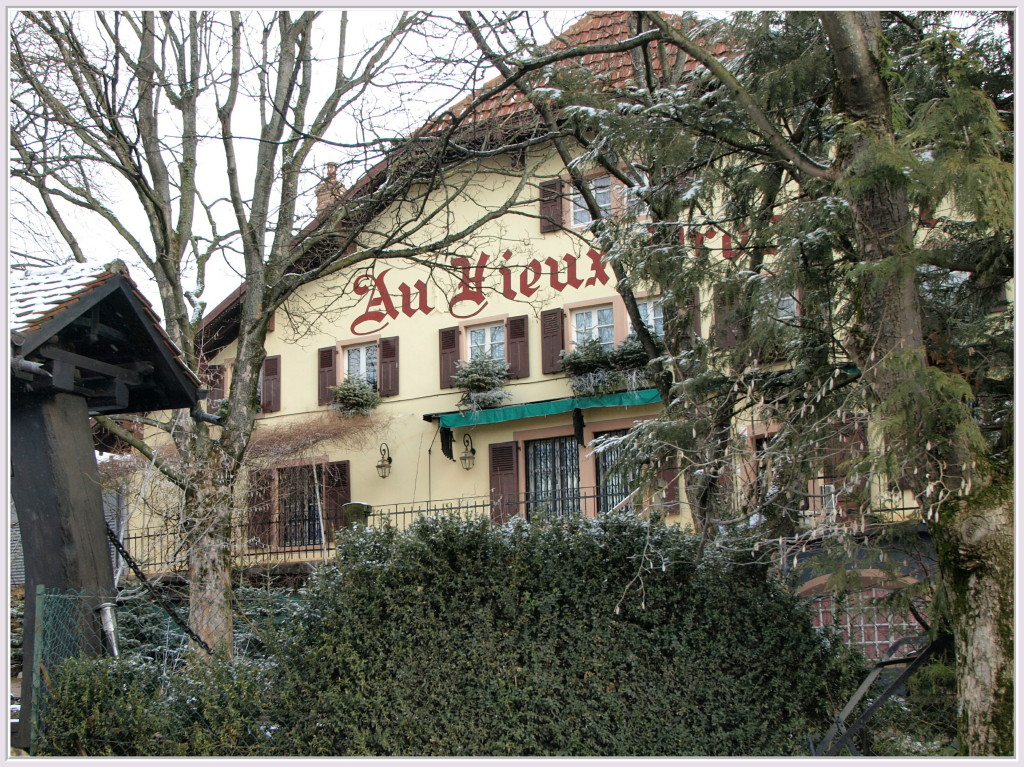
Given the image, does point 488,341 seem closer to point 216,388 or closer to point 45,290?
point 216,388

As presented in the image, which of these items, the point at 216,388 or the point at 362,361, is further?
the point at 362,361

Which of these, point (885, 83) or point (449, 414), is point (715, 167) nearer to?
point (885, 83)

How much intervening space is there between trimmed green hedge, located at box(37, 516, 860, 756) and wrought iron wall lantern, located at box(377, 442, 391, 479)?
12624 millimetres

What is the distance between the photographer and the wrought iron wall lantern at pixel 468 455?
19.5 m

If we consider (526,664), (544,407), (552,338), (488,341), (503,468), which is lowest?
A: (526,664)

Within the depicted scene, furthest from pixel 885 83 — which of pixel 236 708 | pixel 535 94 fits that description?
pixel 236 708

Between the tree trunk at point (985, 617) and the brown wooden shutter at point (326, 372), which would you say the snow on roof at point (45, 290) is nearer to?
the tree trunk at point (985, 617)

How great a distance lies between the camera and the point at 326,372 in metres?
21.0

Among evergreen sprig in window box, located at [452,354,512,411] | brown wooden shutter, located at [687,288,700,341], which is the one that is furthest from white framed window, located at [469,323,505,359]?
brown wooden shutter, located at [687,288,700,341]

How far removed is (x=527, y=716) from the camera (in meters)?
6.90

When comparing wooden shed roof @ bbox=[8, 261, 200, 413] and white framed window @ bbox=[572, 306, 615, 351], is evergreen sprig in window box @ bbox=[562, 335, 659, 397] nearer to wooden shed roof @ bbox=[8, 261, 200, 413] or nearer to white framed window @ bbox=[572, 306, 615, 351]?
white framed window @ bbox=[572, 306, 615, 351]

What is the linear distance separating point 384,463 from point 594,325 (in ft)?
16.3

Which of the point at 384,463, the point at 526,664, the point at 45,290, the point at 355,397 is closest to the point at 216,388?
the point at 355,397

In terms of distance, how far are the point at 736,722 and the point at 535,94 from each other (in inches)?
203
